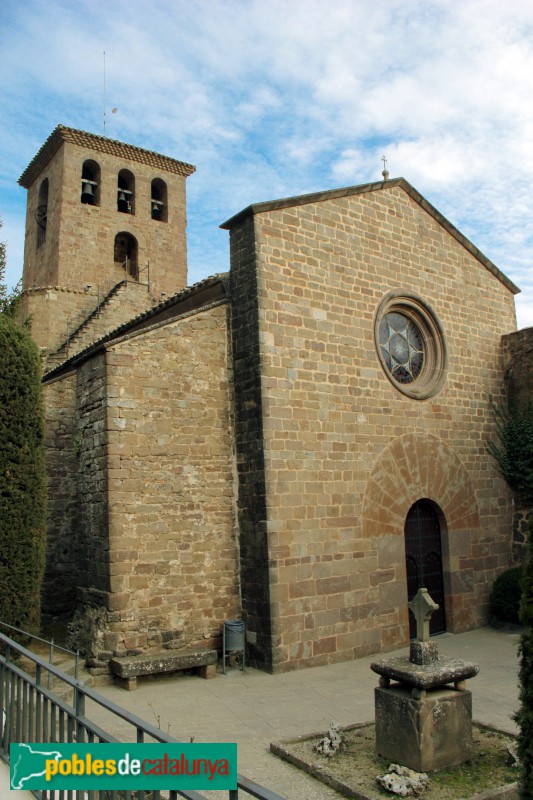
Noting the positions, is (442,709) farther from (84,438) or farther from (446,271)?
(446,271)

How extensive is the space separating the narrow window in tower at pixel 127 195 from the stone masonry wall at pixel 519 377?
16.0m

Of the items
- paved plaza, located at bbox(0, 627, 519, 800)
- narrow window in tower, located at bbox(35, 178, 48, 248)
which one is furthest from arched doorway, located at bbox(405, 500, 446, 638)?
narrow window in tower, located at bbox(35, 178, 48, 248)

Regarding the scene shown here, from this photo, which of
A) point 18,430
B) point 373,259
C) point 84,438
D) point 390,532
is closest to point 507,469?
point 390,532

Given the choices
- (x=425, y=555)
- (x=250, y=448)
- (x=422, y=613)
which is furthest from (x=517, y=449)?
(x=422, y=613)

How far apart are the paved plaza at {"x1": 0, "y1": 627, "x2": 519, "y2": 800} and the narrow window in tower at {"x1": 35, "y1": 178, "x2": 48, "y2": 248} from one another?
2041 centimetres

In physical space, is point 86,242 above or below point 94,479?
above

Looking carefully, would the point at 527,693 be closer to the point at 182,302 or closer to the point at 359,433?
the point at 359,433

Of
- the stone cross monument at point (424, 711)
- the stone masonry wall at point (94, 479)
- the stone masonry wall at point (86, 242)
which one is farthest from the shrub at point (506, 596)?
the stone masonry wall at point (86, 242)

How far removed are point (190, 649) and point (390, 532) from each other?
3716 millimetres

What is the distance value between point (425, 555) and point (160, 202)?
1867 cm

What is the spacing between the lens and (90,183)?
22812mm

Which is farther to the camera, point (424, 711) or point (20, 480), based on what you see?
point (20, 480)

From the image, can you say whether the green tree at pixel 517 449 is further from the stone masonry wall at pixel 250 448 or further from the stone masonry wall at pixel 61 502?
the stone masonry wall at pixel 61 502

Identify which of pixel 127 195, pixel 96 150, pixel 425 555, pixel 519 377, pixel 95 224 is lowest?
pixel 425 555
